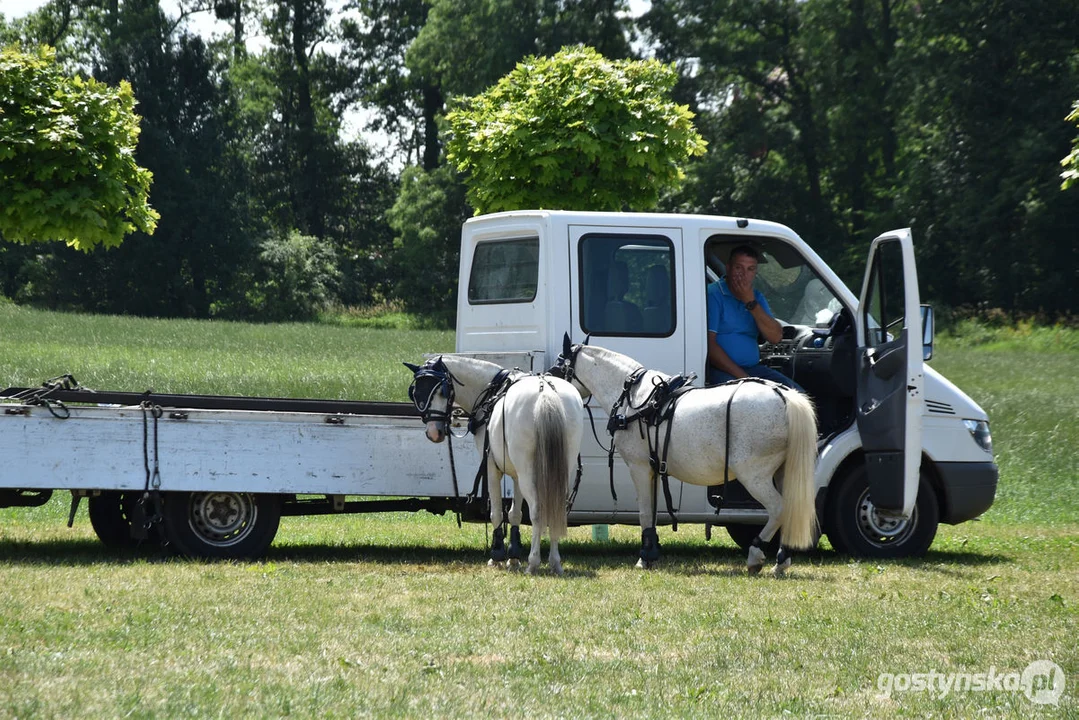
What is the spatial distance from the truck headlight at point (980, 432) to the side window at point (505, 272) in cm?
360

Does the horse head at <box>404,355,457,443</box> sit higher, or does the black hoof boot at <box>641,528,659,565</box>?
the horse head at <box>404,355,457,443</box>

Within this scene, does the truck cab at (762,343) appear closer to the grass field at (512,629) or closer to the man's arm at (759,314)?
the man's arm at (759,314)

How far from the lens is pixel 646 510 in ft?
30.8

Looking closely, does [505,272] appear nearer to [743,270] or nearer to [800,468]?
[743,270]

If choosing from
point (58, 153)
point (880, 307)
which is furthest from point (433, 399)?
point (58, 153)

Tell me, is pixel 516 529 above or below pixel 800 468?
below

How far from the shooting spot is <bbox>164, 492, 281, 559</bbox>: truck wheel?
9773mm

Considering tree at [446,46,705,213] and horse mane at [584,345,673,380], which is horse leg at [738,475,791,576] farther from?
tree at [446,46,705,213]

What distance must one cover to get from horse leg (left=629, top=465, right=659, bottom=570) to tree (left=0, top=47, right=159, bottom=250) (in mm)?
8545

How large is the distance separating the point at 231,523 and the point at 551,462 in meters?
2.65

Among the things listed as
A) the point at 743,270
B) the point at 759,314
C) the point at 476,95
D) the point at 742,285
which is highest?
the point at 476,95

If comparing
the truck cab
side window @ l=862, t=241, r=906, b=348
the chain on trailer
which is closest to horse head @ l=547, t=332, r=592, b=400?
the truck cab

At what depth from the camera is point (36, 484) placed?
9148 millimetres

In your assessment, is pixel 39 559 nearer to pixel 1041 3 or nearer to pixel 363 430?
pixel 363 430
